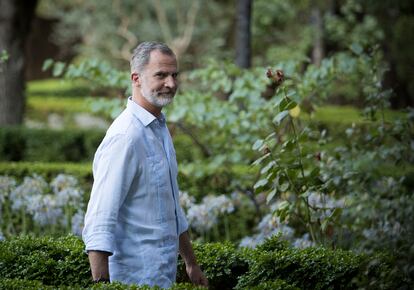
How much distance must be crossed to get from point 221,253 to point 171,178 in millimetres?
740

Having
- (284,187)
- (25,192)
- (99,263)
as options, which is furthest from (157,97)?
(25,192)

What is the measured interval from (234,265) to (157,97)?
1.06 m

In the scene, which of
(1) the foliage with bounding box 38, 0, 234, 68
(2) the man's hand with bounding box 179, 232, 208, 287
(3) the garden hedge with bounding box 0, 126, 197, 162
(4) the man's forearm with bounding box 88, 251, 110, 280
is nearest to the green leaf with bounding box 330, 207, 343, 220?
(2) the man's hand with bounding box 179, 232, 208, 287

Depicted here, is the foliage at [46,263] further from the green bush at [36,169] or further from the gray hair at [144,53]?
the green bush at [36,169]

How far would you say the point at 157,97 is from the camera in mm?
3441

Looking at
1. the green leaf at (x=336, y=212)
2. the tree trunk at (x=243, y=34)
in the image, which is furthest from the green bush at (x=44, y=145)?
the green leaf at (x=336, y=212)

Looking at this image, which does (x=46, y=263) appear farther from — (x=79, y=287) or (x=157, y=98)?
(x=157, y=98)

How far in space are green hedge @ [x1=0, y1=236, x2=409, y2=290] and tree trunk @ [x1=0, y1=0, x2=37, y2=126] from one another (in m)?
7.63

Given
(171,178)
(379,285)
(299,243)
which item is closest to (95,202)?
(171,178)

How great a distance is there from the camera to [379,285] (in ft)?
10.7

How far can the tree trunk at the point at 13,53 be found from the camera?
11391 mm

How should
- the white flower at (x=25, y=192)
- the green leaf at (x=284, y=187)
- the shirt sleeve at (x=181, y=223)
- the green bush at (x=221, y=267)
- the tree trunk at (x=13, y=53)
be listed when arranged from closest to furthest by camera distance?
1. the shirt sleeve at (x=181, y=223)
2. the green bush at (x=221, y=267)
3. the green leaf at (x=284, y=187)
4. the white flower at (x=25, y=192)
5. the tree trunk at (x=13, y=53)

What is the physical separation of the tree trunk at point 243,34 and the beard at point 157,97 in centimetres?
604

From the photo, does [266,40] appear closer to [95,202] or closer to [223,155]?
[223,155]
